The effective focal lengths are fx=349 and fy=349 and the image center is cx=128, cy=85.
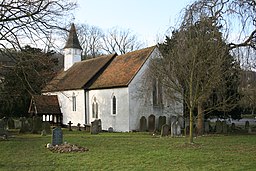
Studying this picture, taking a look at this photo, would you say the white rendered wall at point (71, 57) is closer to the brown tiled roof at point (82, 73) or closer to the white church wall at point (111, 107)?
the brown tiled roof at point (82, 73)

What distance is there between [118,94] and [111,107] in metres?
1.74

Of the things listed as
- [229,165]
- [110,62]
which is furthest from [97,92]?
[229,165]

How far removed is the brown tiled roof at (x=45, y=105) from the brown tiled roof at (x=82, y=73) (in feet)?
7.11

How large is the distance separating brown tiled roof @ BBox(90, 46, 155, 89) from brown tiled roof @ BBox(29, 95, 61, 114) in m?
7.18

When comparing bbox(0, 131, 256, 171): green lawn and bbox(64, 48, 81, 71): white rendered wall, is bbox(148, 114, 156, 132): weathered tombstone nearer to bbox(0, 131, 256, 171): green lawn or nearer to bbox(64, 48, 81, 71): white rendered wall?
bbox(0, 131, 256, 171): green lawn

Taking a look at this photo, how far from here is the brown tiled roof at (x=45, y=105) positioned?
3749cm

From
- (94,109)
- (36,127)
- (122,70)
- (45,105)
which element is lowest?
(36,127)

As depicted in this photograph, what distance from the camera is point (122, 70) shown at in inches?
1259

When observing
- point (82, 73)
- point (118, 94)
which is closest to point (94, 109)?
point (118, 94)

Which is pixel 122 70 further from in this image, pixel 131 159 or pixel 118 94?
pixel 131 159

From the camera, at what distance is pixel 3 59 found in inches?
720

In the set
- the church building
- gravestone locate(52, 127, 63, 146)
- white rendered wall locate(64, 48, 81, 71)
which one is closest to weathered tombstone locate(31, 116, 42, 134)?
the church building

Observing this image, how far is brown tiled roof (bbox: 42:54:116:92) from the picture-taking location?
35375 millimetres

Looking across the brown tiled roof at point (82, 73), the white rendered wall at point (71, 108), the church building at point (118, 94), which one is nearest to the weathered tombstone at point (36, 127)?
the church building at point (118, 94)
